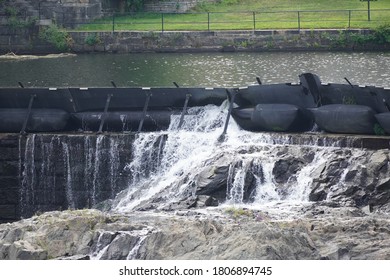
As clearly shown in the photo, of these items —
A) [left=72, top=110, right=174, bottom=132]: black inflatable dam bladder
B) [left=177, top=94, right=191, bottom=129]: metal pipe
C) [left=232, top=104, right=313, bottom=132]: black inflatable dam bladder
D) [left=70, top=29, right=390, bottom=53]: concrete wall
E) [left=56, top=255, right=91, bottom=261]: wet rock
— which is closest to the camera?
[left=56, top=255, right=91, bottom=261]: wet rock

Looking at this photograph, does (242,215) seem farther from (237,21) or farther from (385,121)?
(237,21)

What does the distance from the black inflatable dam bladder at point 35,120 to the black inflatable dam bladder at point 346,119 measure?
282 inches

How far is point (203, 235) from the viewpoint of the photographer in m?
30.7

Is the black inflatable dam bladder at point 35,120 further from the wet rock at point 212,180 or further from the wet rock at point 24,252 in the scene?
the wet rock at point 24,252

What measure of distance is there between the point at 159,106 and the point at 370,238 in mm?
11850

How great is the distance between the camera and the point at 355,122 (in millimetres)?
38062

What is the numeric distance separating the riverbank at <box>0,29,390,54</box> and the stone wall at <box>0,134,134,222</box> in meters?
23.5

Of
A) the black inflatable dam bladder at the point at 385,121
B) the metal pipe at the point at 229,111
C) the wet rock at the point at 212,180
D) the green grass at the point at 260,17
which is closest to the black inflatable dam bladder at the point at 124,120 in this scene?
the metal pipe at the point at 229,111

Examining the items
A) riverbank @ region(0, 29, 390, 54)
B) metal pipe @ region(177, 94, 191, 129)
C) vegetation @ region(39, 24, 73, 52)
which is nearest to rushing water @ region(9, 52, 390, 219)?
metal pipe @ region(177, 94, 191, 129)

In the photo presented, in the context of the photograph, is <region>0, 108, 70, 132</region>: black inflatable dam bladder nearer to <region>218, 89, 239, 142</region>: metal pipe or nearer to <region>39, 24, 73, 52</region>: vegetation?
<region>218, 89, 239, 142</region>: metal pipe

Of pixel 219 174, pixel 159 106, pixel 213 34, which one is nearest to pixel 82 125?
pixel 159 106

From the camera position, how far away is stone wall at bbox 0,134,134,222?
A: 39.8 metres

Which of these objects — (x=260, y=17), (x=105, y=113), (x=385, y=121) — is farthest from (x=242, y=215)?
(x=260, y=17)
